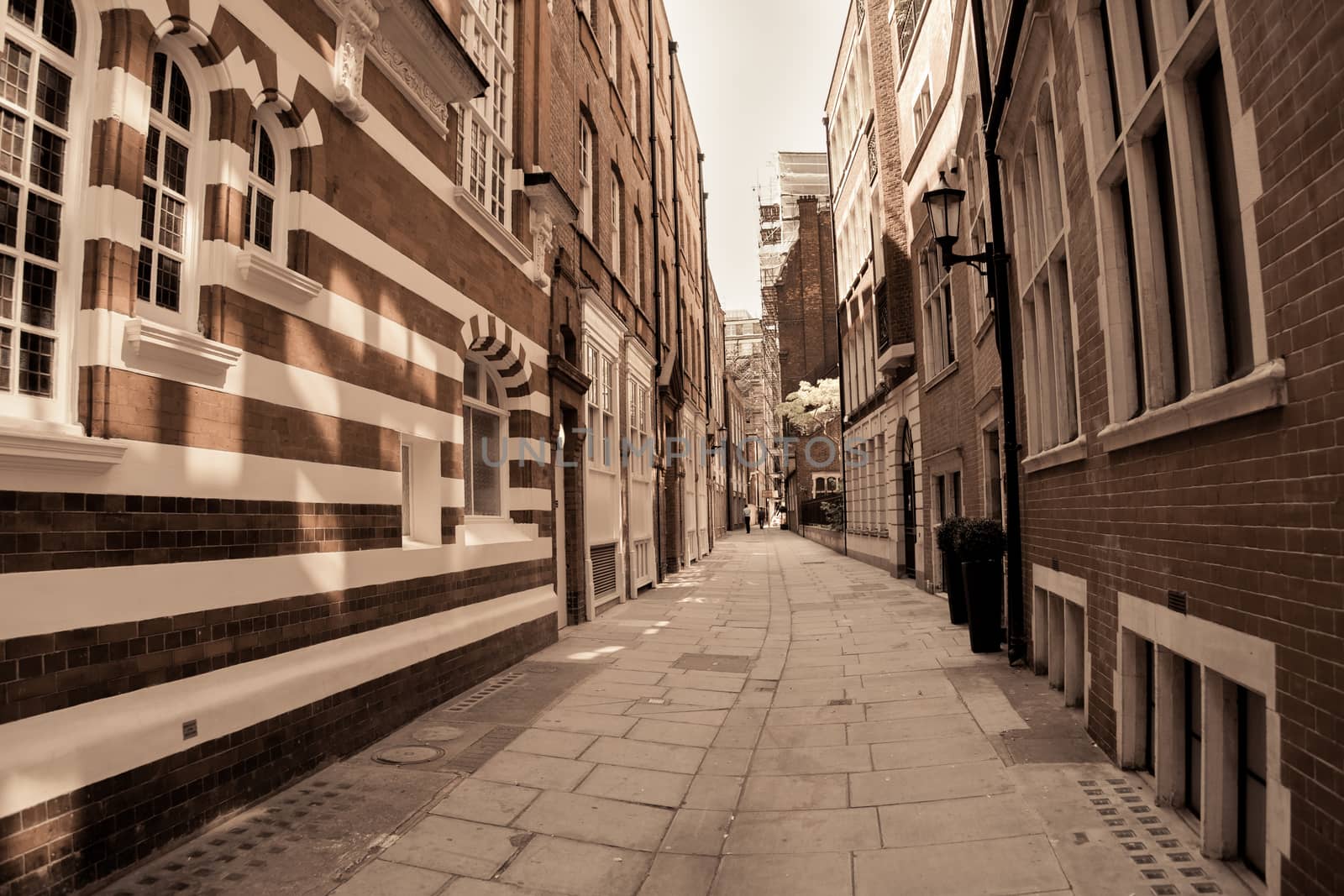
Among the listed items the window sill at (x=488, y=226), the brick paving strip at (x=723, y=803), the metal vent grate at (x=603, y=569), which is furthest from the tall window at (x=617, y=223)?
the brick paving strip at (x=723, y=803)

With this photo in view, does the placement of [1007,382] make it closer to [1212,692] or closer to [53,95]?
[1212,692]

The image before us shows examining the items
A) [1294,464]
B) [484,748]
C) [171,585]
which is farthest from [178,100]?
[1294,464]

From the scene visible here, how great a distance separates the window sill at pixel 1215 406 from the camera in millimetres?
2977

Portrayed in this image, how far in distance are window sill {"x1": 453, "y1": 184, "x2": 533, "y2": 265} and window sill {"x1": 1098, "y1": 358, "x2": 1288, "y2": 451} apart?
6083mm

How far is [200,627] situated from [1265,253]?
17.0 ft

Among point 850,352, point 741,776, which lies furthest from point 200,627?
point 850,352

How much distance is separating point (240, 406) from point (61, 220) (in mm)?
1309

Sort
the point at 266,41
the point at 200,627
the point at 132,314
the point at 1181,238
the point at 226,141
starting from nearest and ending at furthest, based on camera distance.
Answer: the point at 1181,238
the point at 132,314
the point at 200,627
the point at 226,141
the point at 266,41

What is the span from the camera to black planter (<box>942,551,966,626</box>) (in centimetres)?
1054

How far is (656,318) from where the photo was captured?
21250 millimetres

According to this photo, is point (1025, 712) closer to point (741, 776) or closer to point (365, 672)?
point (741, 776)

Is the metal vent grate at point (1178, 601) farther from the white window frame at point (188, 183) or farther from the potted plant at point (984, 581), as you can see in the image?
the white window frame at point (188, 183)

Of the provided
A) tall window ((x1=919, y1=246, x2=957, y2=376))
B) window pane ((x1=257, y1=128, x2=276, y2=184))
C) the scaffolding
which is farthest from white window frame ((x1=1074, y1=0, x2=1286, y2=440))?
the scaffolding

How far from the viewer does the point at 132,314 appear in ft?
13.9
